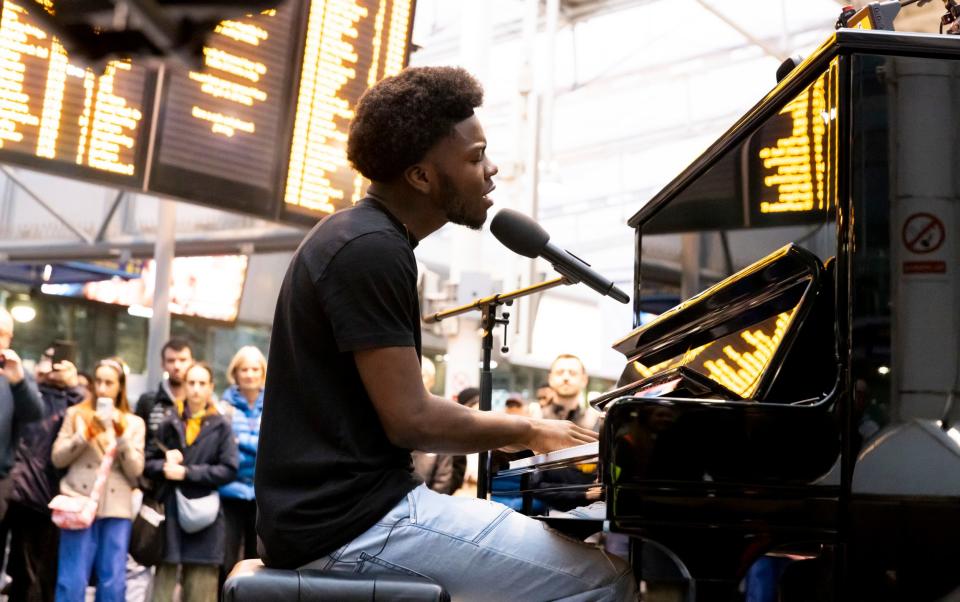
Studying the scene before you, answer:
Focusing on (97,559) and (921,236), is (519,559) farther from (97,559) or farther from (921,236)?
(97,559)

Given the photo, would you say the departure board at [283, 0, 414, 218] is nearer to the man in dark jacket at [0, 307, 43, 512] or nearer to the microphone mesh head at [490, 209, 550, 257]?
the man in dark jacket at [0, 307, 43, 512]

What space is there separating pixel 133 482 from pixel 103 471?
179mm

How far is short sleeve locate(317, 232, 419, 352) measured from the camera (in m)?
2.22

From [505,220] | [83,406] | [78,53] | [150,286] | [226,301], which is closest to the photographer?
[505,220]

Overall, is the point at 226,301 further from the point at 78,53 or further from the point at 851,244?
the point at 851,244

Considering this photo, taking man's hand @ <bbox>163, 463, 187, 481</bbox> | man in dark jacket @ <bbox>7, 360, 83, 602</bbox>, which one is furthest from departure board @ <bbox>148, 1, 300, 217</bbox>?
man in dark jacket @ <bbox>7, 360, 83, 602</bbox>

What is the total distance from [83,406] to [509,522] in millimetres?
4760

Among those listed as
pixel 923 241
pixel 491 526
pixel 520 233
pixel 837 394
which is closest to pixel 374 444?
pixel 491 526

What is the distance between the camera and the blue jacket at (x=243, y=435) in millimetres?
6395

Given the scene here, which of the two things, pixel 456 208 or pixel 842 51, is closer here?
pixel 842 51

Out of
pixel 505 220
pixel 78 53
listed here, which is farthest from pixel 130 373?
pixel 505 220

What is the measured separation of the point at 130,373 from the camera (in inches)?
503

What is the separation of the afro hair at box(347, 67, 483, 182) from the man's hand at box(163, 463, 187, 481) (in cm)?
414

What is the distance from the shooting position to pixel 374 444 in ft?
7.54
